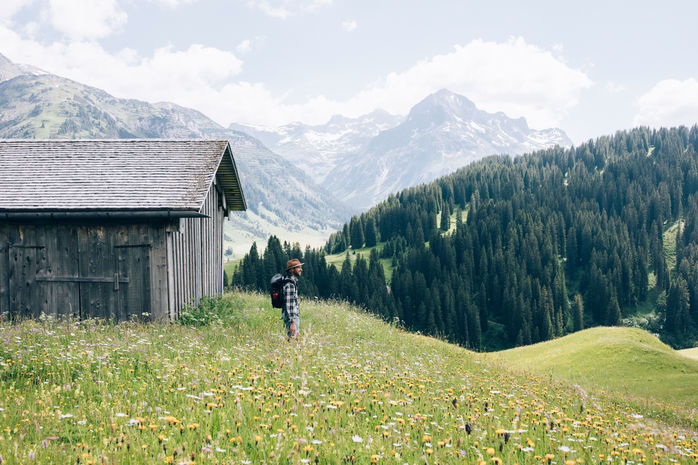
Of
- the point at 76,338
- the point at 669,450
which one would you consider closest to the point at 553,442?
the point at 669,450

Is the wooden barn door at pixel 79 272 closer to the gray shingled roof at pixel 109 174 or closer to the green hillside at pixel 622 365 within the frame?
the gray shingled roof at pixel 109 174

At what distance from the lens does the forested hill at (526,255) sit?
9656 centimetres

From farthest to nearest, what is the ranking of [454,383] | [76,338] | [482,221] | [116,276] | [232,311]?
1. [482,221]
2. [232,311]
3. [116,276]
4. [76,338]
5. [454,383]

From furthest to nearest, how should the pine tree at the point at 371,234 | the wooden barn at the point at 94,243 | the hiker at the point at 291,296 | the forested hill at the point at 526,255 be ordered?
the pine tree at the point at 371,234
the forested hill at the point at 526,255
the wooden barn at the point at 94,243
the hiker at the point at 291,296

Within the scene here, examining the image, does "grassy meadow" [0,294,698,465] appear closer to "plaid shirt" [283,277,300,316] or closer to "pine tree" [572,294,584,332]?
"plaid shirt" [283,277,300,316]

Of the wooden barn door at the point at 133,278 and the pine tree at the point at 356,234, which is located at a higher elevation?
the pine tree at the point at 356,234

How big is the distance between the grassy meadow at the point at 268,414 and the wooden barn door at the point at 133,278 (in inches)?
220

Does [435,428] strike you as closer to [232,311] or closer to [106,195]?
[232,311]

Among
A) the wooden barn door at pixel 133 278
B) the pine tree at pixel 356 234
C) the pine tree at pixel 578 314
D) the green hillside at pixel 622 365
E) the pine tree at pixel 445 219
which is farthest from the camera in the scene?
the pine tree at pixel 445 219

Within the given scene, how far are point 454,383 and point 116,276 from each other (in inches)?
465

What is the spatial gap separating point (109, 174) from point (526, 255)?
110721 millimetres

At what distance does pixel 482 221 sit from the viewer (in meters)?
127

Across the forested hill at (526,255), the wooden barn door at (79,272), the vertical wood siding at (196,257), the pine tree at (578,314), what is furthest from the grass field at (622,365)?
the pine tree at (578,314)

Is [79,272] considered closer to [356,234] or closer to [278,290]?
[278,290]
